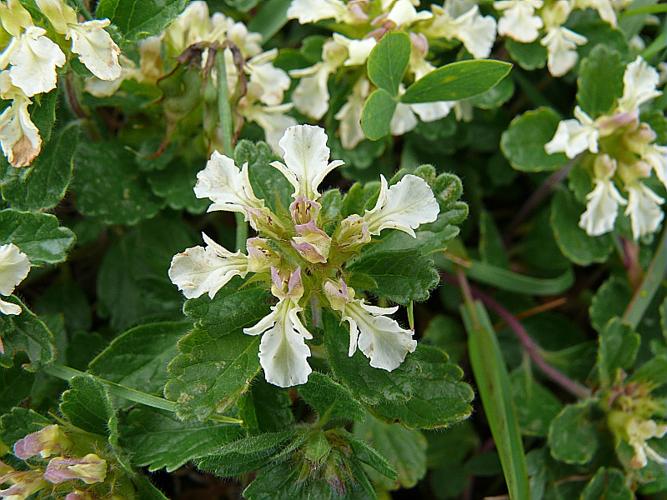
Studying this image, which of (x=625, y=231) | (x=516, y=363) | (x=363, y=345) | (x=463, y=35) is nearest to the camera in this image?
(x=363, y=345)

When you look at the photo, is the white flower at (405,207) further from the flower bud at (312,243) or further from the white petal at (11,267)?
the white petal at (11,267)

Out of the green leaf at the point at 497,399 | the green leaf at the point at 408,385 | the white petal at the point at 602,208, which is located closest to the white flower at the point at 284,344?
the green leaf at the point at 408,385

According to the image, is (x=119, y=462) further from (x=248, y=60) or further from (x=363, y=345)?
(x=248, y=60)

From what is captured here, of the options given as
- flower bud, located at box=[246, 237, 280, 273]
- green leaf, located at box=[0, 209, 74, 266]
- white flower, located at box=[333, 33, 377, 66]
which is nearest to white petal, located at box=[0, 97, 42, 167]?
green leaf, located at box=[0, 209, 74, 266]

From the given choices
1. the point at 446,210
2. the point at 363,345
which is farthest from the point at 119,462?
the point at 446,210

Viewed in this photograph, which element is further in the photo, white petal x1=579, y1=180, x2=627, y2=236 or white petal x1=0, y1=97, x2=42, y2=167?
white petal x1=579, y1=180, x2=627, y2=236

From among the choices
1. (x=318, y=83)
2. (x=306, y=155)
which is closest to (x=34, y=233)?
(x=306, y=155)

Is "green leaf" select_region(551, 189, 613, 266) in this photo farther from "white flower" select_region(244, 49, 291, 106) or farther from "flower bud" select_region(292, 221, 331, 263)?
"flower bud" select_region(292, 221, 331, 263)
